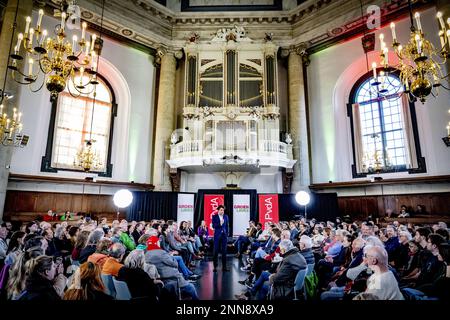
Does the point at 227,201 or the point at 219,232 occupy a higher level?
the point at 227,201

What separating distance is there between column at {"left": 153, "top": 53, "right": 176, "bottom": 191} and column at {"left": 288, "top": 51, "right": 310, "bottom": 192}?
545cm

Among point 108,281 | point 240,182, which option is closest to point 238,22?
point 240,182

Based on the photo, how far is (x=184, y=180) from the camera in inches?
478

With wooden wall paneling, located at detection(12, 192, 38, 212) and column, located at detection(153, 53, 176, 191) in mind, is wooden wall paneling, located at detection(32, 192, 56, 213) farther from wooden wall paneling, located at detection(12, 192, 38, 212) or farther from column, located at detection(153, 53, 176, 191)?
column, located at detection(153, 53, 176, 191)

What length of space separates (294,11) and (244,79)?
3.96 meters

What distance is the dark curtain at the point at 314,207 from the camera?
10.6 m

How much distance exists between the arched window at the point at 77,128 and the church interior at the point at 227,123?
1.9 inches

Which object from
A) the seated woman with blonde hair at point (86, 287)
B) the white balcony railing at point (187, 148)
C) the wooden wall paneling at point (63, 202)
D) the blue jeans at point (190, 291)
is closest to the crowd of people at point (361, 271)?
the blue jeans at point (190, 291)

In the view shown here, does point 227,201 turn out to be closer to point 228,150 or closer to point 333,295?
point 228,150

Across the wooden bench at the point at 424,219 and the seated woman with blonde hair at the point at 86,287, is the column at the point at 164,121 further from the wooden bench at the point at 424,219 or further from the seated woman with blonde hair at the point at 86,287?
the seated woman with blonde hair at the point at 86,287

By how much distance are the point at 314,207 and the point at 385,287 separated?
892 cm

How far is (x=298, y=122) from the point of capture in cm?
1172

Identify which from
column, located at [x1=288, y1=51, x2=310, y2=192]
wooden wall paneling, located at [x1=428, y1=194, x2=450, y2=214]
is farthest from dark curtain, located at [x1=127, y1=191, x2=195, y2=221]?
wooden wall paneling, located at [x1=428, y1=194, x2=450, y2=214]

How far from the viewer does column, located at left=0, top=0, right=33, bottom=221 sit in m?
7.92
